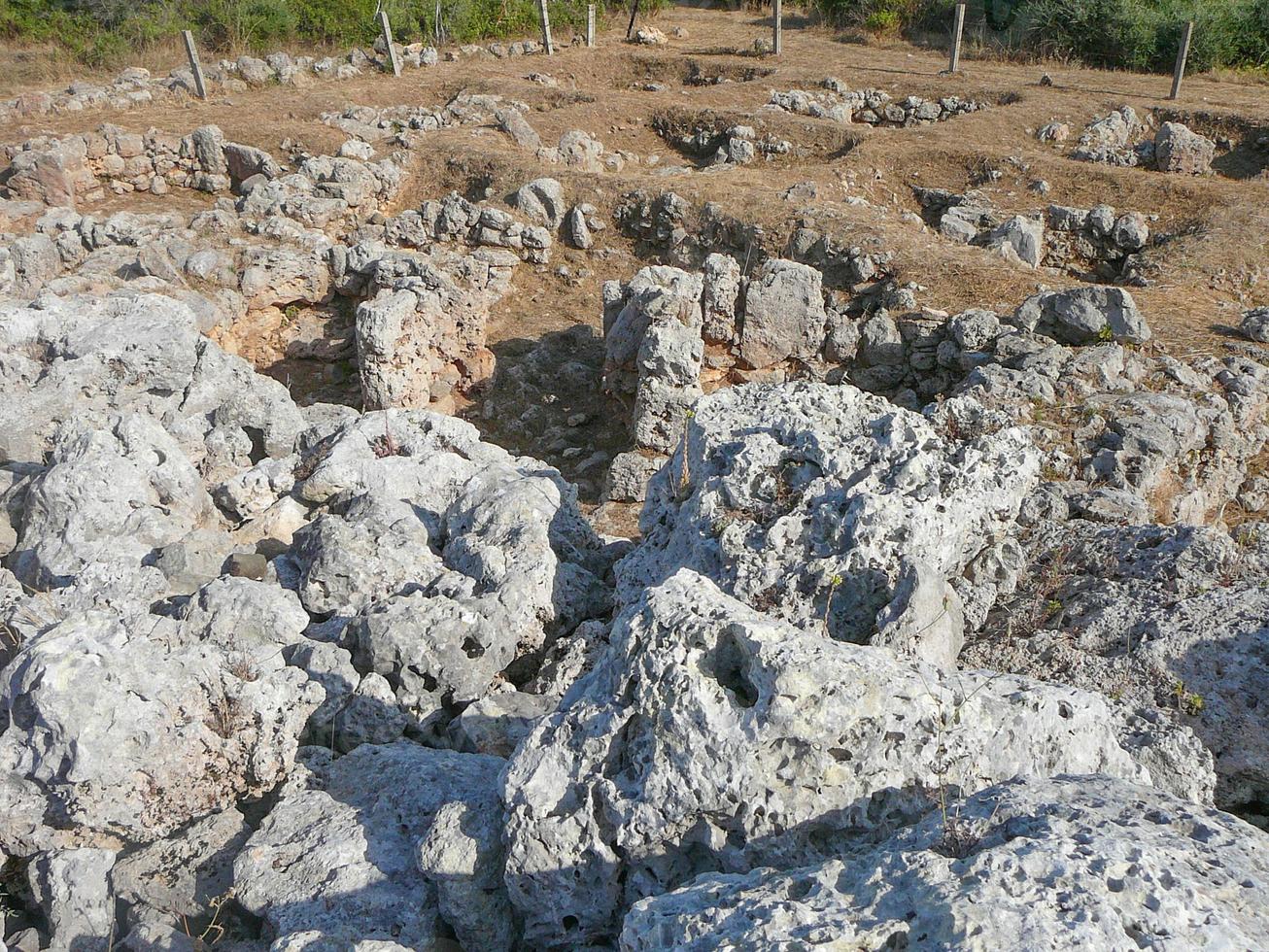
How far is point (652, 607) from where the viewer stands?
3445 millimetres

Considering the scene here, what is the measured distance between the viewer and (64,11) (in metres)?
22.6

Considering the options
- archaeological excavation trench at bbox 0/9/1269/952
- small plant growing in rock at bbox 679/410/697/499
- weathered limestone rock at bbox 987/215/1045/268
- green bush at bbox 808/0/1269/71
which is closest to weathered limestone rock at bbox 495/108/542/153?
archaeological excavation trench at bbox 0/9/1269/952

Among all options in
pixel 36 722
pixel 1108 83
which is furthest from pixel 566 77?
pixel 36 722

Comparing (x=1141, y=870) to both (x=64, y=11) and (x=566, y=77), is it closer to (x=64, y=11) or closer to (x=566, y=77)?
(x=566, y=77)

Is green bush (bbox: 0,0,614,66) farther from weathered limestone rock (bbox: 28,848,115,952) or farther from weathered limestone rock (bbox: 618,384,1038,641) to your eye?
weathered limestone rock (bbox: 28,848,115,952)

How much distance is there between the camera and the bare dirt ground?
11859 millimetres

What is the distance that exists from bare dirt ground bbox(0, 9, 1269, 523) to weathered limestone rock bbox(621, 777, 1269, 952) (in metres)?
7.90

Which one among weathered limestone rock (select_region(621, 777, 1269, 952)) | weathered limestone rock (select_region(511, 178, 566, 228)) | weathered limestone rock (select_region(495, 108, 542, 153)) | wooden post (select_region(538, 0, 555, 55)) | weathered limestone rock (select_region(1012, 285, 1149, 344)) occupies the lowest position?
weathered limestone rock (select_region(1012, 285, 1149, 344))

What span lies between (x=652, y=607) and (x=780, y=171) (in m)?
13.9

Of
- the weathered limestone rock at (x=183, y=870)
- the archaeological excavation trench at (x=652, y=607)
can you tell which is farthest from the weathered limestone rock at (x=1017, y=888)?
the weathered limestone rock at (x=183, y=870)

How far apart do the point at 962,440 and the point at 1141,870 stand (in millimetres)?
3175

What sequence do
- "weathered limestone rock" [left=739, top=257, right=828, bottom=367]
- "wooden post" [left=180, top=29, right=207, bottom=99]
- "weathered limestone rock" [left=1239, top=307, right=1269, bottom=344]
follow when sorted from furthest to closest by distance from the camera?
1. "wooden post" [left=180, top=29, right=207, bottom=99]
2. "weathered limestone rock" [left=739, top=257, right=828, bottom=367]
3. "weathered limestone rock" [left=1239, top=307, right=1269, bottom=344]

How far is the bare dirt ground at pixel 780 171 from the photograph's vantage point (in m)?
11.9

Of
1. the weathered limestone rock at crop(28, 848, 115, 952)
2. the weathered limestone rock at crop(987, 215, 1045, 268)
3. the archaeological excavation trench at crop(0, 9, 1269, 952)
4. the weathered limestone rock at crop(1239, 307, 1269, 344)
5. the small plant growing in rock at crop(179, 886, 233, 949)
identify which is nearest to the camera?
the archaeological excavation trench at crop(0, 9, 1269, 952)
